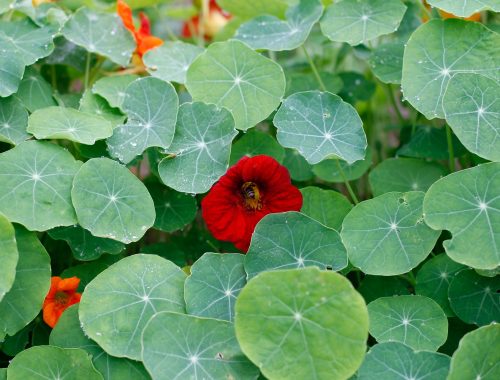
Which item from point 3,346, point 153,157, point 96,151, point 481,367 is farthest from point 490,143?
point 3,346

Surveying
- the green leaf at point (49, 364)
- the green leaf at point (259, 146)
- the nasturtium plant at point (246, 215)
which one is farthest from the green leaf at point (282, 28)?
the green leaf at point (49, 364)

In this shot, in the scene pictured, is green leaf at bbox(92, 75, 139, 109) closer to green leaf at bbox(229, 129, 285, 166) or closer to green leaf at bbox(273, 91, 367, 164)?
green leaf at bbox(229, 129, 285, 166)

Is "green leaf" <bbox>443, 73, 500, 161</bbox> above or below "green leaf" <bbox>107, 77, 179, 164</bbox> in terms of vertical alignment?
above

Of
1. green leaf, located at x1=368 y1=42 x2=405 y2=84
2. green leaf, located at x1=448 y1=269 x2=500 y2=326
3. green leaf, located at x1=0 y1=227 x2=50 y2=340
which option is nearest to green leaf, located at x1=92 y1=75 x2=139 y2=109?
green leaf, located at x1=0 y1=227 x2=50 y2=340

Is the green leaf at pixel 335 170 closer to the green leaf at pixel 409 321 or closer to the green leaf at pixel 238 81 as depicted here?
the green leaf at pixel 238 81

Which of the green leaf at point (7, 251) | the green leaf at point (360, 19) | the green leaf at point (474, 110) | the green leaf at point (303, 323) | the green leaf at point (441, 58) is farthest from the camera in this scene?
the green leaf at point (360, 19)

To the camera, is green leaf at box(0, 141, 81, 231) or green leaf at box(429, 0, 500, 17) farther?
green leaf at box(429, 0, 500, 17)

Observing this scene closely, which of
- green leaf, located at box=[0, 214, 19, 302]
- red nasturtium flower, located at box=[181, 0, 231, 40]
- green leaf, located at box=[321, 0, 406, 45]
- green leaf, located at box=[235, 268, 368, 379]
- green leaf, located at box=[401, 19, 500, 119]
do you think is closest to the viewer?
green leaf, located at box=[235, 268, 368, 379]
